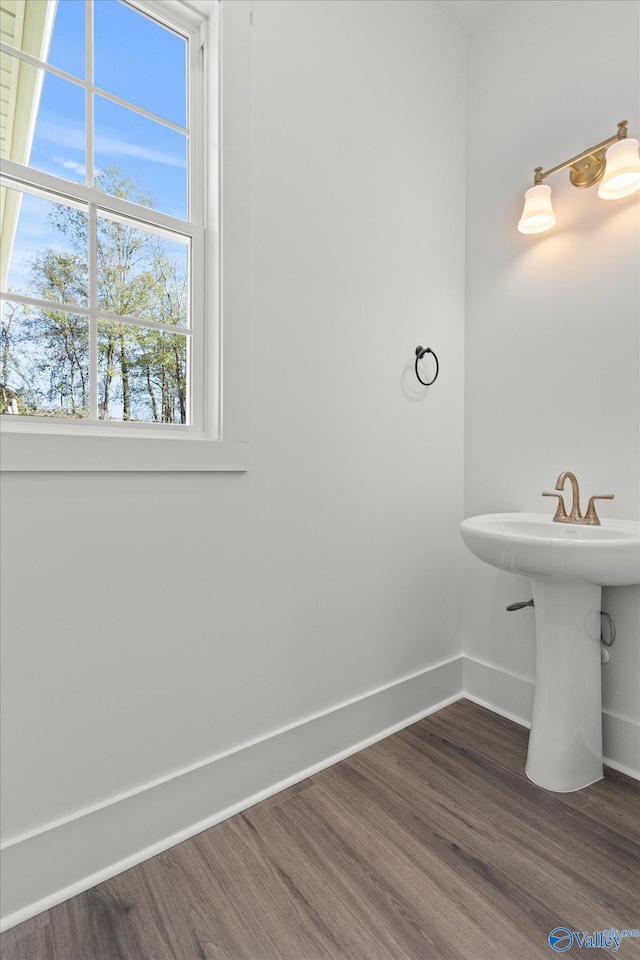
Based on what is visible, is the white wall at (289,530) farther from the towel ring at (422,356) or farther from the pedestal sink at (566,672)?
the pedestal sink at (566,672)

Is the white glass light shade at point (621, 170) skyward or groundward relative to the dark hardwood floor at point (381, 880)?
skyward

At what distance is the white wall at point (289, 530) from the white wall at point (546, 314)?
0.11m

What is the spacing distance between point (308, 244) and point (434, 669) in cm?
165

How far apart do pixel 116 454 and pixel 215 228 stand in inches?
27.4

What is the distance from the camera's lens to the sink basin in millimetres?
1347

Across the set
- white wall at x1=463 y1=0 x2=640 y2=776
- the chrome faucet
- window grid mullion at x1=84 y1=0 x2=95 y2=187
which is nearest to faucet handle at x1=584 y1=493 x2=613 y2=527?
the chrome faucet

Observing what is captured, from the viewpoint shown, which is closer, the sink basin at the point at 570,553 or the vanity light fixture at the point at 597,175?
the sink basin at the point at 570,553

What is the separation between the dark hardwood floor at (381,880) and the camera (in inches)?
43.5

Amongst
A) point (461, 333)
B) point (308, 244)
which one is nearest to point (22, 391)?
point (308, 244)

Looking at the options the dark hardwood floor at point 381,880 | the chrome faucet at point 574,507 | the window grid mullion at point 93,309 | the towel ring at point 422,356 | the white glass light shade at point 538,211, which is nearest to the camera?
the dark hardwood floor at point 381,880

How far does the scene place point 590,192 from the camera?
179 cm

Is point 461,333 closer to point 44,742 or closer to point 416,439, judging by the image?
point 416,439

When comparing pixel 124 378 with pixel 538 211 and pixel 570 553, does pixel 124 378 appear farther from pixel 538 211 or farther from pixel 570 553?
pixel 538 211

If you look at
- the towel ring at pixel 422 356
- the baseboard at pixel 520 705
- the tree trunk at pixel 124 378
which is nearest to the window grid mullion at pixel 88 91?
the tree trunk at pixel 124 378
